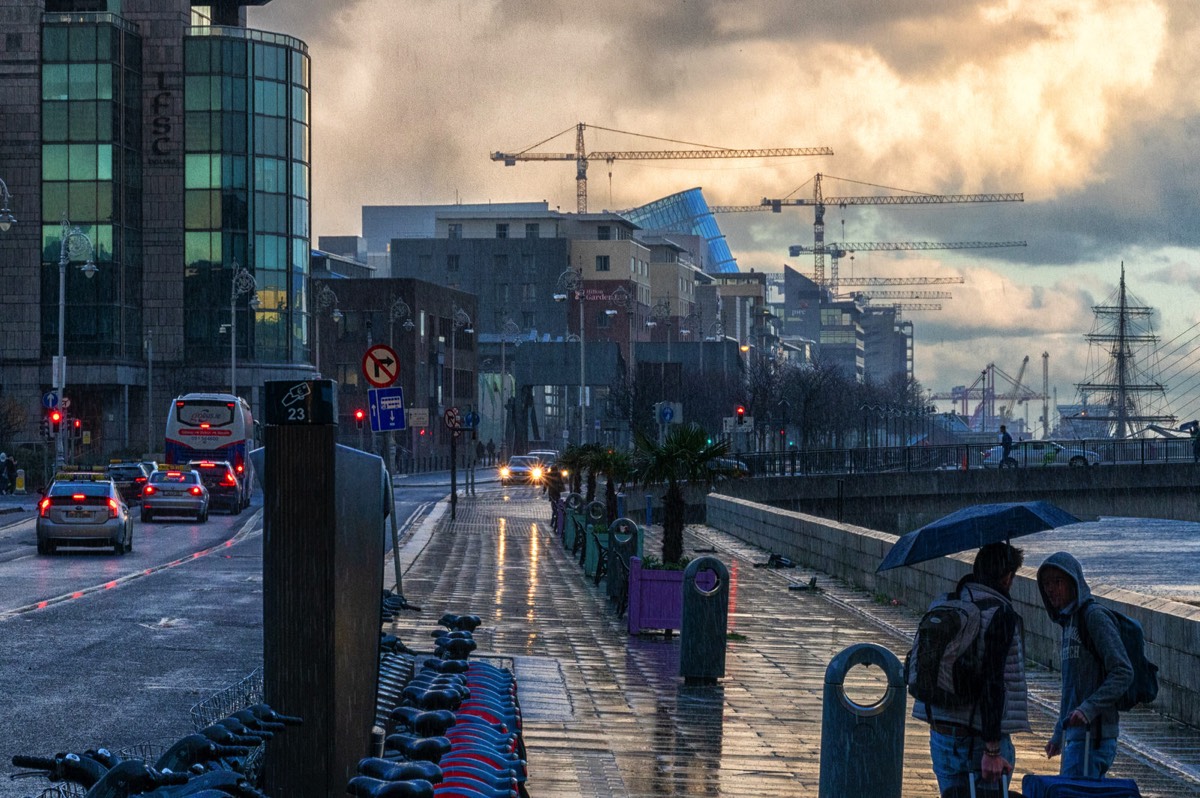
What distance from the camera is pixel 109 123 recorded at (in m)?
90.6

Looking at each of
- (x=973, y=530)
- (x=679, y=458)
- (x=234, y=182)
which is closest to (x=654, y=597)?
(x=679, y=458)

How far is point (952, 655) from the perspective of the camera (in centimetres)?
810

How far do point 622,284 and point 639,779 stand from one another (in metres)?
162

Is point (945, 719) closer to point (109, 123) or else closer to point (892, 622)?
point (892, 622)

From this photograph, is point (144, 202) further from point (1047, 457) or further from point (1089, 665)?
point (1089, 665)

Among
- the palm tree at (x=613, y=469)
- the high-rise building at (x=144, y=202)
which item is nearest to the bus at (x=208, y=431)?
the palm tree at (x=613, y=469)

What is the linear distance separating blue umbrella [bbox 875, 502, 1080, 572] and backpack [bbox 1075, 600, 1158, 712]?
52cm

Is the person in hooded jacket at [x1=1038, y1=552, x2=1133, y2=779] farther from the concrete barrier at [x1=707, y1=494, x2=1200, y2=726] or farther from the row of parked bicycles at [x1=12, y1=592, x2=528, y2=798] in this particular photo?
the concrete barrier at [x1=707, y1=494, x2=1200, y2=726]

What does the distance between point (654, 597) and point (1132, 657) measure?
11.1 metres

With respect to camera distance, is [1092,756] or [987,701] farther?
[1092,756]

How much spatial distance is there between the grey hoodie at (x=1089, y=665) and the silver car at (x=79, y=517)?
26906 mm

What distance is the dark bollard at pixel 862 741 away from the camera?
350 inches

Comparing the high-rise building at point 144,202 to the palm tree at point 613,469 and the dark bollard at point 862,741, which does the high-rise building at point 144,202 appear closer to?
the palm tree at point 613,469

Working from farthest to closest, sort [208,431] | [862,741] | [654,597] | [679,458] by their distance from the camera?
[208,431] → [679,458] → [654,597] → [862,741]
